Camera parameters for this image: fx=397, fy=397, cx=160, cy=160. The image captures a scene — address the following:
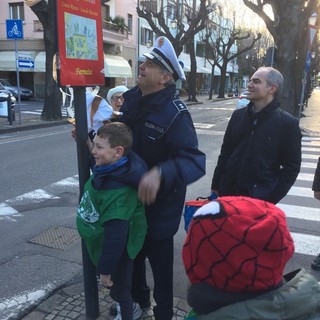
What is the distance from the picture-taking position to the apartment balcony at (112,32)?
31903 mm

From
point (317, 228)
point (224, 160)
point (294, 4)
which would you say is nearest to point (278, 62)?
point (294, 4)

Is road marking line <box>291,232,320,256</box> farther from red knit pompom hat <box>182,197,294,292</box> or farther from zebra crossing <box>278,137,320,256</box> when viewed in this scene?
red knit pompom hat <box>182,197,294,292</box>

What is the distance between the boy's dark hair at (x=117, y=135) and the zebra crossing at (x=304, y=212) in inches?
114

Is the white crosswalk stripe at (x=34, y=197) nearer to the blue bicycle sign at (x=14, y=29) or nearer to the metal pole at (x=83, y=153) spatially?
the metal pole at (x=83, y=153)

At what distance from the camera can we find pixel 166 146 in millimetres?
2322

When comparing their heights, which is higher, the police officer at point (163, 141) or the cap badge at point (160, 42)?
the cap badge at point (160, 42)

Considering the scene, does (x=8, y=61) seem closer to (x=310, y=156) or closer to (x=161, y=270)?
(x=310, y=156)

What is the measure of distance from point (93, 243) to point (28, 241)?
7.74ft

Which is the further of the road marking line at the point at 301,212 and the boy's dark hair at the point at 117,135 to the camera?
the road marking line at the point at 301,212

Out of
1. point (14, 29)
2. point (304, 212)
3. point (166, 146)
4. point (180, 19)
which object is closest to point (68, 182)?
point (304, 212)

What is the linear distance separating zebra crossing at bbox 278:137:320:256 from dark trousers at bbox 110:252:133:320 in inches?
97.9

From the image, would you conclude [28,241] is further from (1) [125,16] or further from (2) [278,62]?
(1) [125,16]

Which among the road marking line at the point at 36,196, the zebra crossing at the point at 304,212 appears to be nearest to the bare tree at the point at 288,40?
the zebra crossing at the point at 304,212

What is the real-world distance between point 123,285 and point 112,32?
3232 centimetres
